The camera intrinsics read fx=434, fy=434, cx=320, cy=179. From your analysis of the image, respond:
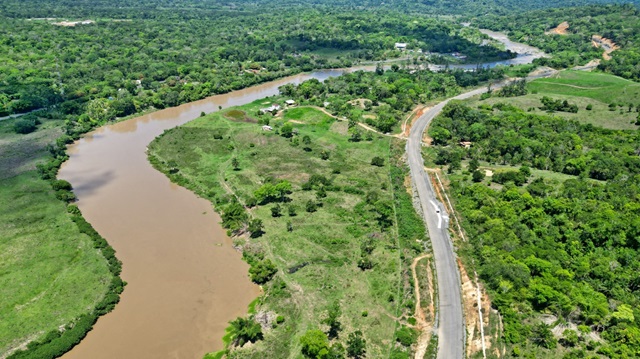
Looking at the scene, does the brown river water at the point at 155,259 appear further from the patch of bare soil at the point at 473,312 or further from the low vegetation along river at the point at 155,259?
the patch of bare soil at the point at 473,312

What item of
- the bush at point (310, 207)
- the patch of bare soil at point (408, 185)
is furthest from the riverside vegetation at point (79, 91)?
the patch of bare soil at point (408, 185)

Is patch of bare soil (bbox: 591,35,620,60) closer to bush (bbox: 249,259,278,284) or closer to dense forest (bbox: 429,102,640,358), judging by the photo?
dense forest (bbox: 429,102,640,358)

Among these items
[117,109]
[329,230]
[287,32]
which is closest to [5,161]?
[117,109]

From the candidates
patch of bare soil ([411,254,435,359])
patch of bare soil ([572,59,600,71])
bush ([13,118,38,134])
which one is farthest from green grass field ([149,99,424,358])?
patch of bare soil ([572,59,600,71])

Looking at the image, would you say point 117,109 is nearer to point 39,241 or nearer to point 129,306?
point 39,241

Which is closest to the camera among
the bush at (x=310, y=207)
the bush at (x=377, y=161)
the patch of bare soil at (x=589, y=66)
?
the bush at (x=310, y=207)
